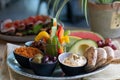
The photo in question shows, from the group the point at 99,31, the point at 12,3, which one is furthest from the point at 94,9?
the point at 12,3

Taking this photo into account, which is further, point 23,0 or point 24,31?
point 23,0

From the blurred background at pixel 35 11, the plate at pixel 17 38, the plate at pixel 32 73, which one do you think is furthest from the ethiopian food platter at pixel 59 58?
the blurred background at pixel 35 11

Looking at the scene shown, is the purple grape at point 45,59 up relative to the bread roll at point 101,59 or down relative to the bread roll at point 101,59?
up

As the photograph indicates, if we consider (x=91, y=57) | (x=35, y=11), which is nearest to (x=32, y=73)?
(x=91, y=57)

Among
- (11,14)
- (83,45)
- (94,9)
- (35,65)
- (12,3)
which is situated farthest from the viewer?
(12,3)

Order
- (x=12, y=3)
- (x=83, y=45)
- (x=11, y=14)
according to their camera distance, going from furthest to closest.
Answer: (x=12, y=3) < (x=11, y=14) < (x=83, y=45)

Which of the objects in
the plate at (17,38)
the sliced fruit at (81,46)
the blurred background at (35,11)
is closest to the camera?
the sliced fruit at (81,46)

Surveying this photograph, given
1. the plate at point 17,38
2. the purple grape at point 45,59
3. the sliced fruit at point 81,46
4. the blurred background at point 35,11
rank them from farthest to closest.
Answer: the blurred background at point 35,11, the plate at point 17,38, the sliced fruit at point 81,46, the purple grape at point 45,59

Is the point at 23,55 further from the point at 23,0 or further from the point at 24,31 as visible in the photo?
the point at 23,0

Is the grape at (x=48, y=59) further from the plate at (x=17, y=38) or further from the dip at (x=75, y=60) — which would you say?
the plate at (x=17, y=38)
